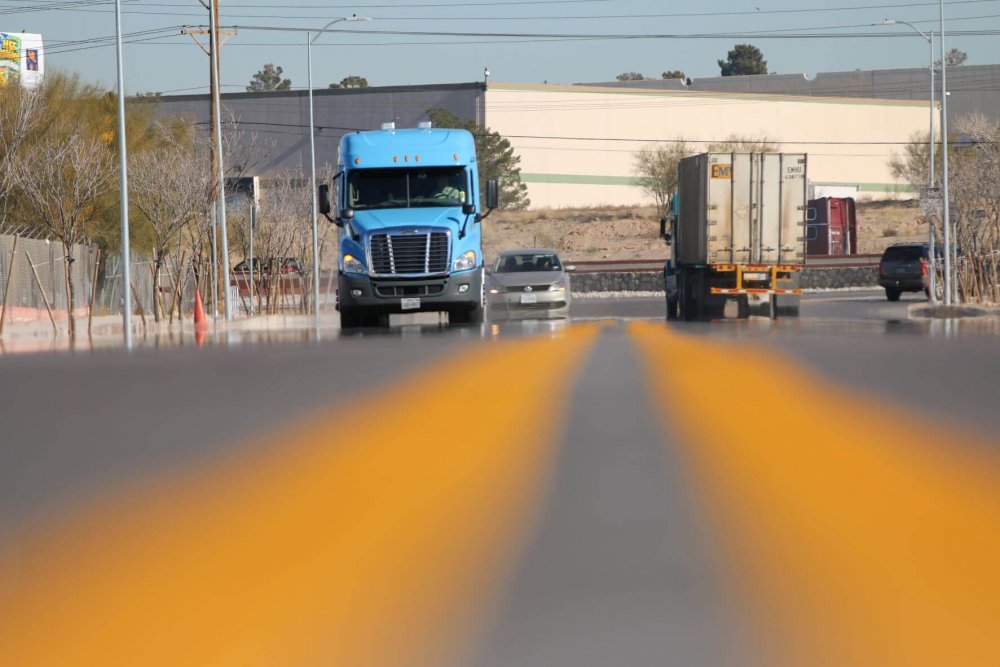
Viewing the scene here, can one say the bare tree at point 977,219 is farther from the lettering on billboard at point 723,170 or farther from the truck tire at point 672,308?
the lettering on billboard at point 723,170

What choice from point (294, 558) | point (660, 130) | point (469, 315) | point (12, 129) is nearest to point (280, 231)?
point (12, 129)

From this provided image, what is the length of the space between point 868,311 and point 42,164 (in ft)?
73.1

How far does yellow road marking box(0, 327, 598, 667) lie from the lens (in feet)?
18.7

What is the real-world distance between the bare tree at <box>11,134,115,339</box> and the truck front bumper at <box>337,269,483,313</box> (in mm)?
9390

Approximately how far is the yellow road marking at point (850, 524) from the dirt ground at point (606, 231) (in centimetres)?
7457

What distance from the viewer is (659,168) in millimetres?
100438

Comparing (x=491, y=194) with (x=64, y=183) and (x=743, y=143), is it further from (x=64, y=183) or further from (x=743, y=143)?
(x=743, y=143)

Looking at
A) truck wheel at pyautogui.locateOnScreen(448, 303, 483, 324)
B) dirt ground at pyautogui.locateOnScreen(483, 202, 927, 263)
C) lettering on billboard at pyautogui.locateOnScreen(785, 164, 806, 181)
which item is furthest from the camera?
dirt ground at pyautogui.locateOnScreen(483, 202, 927, 263)

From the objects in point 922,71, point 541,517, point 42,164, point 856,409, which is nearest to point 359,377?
point 856,409

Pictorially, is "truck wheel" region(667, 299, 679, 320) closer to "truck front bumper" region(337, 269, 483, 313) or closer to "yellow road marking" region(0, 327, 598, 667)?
"truck front bumper" region(337, 269, 483, 313)

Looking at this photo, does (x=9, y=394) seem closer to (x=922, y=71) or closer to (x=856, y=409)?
(x=856, y=409)

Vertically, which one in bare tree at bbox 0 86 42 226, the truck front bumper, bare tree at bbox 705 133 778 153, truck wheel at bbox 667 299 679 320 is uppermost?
bare tree at bbox 705 133 778 153

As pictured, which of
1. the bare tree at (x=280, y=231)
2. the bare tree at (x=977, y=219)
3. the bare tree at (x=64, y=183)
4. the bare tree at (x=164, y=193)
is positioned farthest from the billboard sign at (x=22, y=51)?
the bare tree at (x=977, y=219)

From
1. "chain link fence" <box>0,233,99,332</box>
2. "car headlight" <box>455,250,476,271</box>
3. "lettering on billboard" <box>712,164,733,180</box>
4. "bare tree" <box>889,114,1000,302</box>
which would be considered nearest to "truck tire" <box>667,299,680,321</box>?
"lettering on billboard" <box>712,164,733,180</box>
